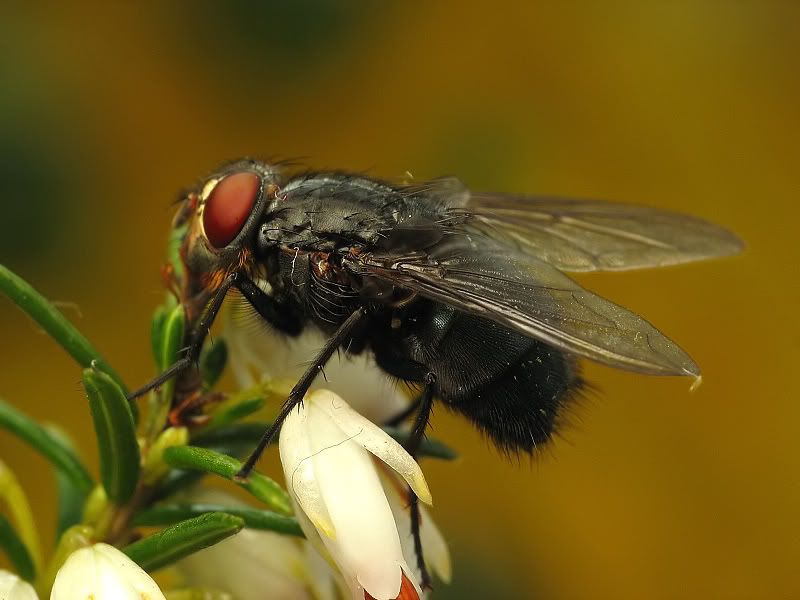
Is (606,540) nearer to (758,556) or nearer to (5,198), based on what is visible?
(758,556)

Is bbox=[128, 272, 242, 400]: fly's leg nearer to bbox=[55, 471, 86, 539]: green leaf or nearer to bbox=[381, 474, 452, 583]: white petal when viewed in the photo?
bbox=[55, 471, 86, 539]: green leaf

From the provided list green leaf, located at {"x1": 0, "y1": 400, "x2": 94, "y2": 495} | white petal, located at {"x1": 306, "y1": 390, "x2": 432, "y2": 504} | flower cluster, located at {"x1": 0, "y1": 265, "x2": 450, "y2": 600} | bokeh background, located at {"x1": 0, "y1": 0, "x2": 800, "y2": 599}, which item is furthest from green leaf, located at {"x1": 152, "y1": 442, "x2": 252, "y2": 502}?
bokeh background, located at {"x1": 0, "y1": 0, "x2": 800, "y2": 599}

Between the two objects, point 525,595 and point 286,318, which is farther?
point 525,595

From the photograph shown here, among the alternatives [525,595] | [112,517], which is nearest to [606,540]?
[525,595]

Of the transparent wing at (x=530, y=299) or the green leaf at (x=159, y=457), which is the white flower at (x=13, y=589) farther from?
the transparent wing at (x=530, y=299)

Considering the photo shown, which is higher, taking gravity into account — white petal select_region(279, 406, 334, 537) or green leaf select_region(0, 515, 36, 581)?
white petal select_region(279, 406, 334, 537)

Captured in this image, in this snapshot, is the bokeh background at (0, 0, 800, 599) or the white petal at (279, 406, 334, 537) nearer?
the white petal at (279, 406, 334, 537)

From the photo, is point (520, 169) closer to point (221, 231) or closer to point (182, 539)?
point (221, 231)

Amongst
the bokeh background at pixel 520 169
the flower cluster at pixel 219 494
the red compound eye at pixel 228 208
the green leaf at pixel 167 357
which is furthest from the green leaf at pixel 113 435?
the bokeh background at pixel 520 169
